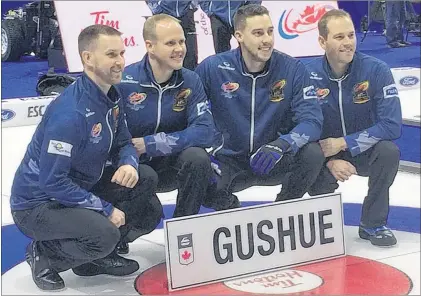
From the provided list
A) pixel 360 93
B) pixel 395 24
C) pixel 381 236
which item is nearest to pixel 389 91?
pixel 360 93

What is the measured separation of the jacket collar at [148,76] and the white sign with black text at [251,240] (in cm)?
62

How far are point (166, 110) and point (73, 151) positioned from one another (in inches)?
22.9

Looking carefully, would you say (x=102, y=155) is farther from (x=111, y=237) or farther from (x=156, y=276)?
(x=156, y=276)

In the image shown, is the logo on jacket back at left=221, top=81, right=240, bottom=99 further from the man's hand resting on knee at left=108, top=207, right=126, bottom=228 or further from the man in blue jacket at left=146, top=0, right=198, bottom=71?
the man in blue jacket at left=146, top=0, right=198, bottom=71

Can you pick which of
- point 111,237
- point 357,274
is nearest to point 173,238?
point 111,237

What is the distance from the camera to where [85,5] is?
24.8 ft

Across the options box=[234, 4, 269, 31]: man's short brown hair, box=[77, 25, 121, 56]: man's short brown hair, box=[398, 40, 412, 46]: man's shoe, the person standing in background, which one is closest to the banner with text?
the person standing in background

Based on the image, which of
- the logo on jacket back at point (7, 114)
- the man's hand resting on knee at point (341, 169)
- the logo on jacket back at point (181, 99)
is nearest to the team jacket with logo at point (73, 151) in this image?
the logo on jacket back at point (181, 99)

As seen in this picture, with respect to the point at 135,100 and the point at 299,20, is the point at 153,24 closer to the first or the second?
the point at 135,100

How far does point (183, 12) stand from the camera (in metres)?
5.63

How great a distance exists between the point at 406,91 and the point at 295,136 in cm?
495

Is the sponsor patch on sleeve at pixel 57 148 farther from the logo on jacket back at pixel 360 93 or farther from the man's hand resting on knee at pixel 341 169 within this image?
the logo on jacket back at pixel 360 93

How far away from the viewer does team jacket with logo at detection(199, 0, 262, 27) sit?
5516 mm

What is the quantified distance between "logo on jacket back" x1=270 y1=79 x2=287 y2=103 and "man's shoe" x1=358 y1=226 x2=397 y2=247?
762 millimetres
